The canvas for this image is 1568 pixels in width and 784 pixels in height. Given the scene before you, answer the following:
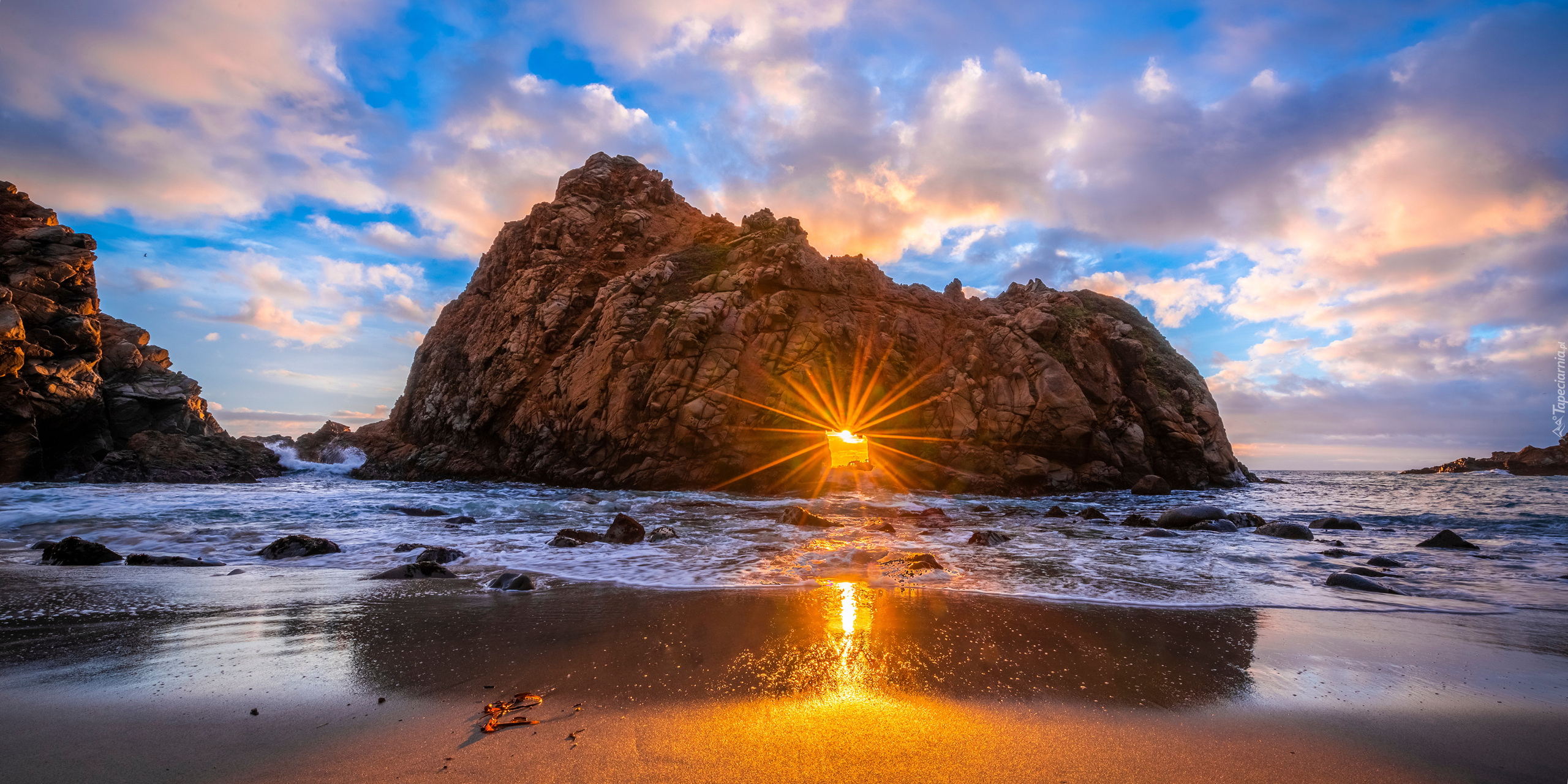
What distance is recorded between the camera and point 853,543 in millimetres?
11930

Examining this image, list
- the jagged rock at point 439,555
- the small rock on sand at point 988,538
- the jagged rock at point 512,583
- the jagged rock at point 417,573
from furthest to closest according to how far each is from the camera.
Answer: the small rock on sand at point 988,538, the jagged rock at point 439,555, the jagged rock at point 417,573, the jagged rock at point 512,583

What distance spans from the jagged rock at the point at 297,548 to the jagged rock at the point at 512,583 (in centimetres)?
476

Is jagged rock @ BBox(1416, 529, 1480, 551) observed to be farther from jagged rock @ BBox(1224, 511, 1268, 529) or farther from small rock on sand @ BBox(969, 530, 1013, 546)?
small rock on sand @ BBox(969, 530, 1013, 546)

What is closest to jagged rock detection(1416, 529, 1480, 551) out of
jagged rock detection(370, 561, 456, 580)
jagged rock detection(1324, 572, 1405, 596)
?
jagged rock detection(1324, 572, 1405, 596)

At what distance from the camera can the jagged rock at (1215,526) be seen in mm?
15352

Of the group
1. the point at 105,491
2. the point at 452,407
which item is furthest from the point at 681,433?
the point at 105,491

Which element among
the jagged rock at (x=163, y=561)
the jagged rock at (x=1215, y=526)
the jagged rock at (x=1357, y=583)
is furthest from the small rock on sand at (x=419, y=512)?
the jagged rock at (x=1215, y=526)

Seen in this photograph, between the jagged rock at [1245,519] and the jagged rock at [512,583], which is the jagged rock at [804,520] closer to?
the jagged rock at [512,583]

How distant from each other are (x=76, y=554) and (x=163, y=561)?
1.17 m

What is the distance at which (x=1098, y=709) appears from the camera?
3566 millimetres

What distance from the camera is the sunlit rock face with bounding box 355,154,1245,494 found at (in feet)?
101

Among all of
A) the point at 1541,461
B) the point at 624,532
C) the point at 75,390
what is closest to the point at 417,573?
the point at 624,532

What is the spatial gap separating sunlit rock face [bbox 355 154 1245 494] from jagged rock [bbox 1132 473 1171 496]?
122cm

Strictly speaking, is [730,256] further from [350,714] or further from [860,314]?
[350,714]
